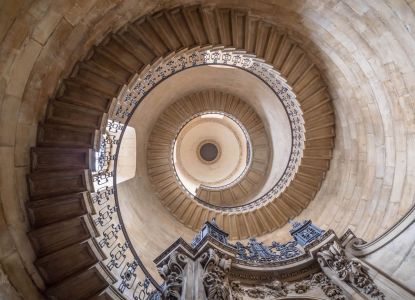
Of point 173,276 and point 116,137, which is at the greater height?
point 116,137

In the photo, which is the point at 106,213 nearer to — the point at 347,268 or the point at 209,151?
the point at 347,268

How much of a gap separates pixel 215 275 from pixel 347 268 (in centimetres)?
264

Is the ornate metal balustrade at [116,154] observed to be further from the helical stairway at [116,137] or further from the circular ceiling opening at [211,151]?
the circular ceiling opening at [211,151]

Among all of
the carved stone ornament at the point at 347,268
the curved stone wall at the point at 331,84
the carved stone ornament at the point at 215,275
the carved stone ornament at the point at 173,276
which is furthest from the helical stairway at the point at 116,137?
the carved stone ornament at the point at 347,268

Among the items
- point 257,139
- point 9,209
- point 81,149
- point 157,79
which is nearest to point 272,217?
point 257,139

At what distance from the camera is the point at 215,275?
16.9 ft

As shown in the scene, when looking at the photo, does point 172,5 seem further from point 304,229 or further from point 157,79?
point 304,229

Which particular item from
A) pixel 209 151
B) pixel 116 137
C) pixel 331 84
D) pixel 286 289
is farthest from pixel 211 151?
pixel 286 289

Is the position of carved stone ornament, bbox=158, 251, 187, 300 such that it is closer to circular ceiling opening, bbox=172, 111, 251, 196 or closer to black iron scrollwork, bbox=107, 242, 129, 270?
black iron scrollwork, bbox=107, 242, 129, 270

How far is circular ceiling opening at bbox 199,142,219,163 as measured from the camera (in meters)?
18.5

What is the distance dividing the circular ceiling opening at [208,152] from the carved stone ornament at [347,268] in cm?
1272

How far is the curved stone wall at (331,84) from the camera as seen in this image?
15.3 feet

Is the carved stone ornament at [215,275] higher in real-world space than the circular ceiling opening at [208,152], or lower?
lower

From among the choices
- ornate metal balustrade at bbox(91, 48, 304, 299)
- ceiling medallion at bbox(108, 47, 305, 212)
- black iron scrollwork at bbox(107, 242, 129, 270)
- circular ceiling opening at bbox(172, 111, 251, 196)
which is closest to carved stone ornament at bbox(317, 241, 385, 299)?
ornate metal balustrade at bbox(91, 48, 304, 299)
